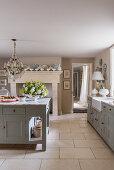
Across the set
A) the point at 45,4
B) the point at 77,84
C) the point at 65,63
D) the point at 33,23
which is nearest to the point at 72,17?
the point at 45,4

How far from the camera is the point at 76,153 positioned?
107 inches

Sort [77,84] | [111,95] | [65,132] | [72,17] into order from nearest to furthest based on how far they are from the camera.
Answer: [72,17], [65,132], [111,95], [77,84]

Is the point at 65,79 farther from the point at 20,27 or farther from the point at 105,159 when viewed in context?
the point at 105,159

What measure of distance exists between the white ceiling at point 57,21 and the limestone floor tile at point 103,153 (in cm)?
250

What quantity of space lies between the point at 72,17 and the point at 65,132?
113 inches

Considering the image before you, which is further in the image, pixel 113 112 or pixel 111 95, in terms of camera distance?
pixel 111 95

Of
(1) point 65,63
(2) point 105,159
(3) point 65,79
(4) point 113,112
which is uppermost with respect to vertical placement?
(1) point 65,63

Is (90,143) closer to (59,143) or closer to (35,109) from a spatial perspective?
(59,143)

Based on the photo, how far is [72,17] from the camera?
8.20ft

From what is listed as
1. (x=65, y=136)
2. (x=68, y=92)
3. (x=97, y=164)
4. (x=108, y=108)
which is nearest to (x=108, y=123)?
(x=108, y=108)

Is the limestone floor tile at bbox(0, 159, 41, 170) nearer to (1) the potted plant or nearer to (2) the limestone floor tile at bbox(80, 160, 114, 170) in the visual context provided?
(2) the limestone floor tile at bbox(80, 160, 114, 170)

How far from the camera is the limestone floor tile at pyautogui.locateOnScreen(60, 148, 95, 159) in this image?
261cm

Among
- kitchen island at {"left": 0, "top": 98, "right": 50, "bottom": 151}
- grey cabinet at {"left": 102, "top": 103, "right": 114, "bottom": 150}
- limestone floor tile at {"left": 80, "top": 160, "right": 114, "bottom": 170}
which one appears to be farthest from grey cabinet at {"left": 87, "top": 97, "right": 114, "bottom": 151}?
kitchen island at {"left": 0, "top": 98, "right": 50, "bottom": 151}

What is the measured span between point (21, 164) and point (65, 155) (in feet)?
2.63
